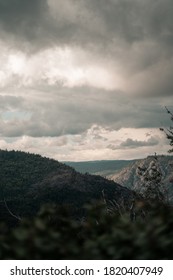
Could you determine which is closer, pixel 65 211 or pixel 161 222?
pixel 161 222

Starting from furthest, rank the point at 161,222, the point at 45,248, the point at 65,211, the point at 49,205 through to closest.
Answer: the point at 65,211, the point at 49,205, the point at 161,222, the point at 45,248

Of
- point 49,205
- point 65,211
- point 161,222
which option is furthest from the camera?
point 65,211

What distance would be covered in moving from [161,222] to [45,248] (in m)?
0.94

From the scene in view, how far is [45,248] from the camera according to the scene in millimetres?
3346

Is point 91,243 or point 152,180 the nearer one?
point 91,243

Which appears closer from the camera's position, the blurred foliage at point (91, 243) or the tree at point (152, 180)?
the blurred foliage at point (91, 243)

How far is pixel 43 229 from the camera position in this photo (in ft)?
11.1

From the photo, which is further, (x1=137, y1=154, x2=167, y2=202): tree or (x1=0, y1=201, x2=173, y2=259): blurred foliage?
(x1=137, y1=154, x2=167, y2=202): tree

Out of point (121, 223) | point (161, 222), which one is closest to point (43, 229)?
point (121, 223)

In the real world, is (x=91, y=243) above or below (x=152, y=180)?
above
